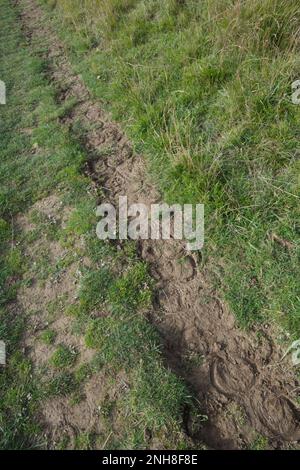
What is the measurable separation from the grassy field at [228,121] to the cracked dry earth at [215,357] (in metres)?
0.19

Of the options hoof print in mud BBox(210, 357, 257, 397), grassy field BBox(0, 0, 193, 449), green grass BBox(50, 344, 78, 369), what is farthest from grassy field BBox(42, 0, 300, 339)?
green grass BBox(50, 344, 78, 369)

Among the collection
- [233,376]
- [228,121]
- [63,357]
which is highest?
[228,121]

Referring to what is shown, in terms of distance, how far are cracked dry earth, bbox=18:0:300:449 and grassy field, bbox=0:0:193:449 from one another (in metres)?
0.15

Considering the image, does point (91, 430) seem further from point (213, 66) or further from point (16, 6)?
point (16, 6)

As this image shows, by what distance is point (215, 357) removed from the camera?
3.14 m

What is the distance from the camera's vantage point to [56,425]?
114 inches

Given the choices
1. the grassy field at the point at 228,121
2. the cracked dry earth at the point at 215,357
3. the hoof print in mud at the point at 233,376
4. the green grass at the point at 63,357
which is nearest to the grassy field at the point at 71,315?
the green grass at the point at 63,357

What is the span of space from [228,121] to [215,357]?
2.68m

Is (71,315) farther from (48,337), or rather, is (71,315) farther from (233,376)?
(233,376)

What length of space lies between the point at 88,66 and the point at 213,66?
258cm

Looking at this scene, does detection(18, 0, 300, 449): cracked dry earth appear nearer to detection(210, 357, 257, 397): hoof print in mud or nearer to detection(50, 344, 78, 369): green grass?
detection(210, 357, 257, 397): hoof print in mud

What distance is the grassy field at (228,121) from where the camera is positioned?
3.50m

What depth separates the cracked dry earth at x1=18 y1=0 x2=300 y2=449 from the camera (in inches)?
109

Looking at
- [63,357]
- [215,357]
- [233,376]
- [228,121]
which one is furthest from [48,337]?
[228,121]
